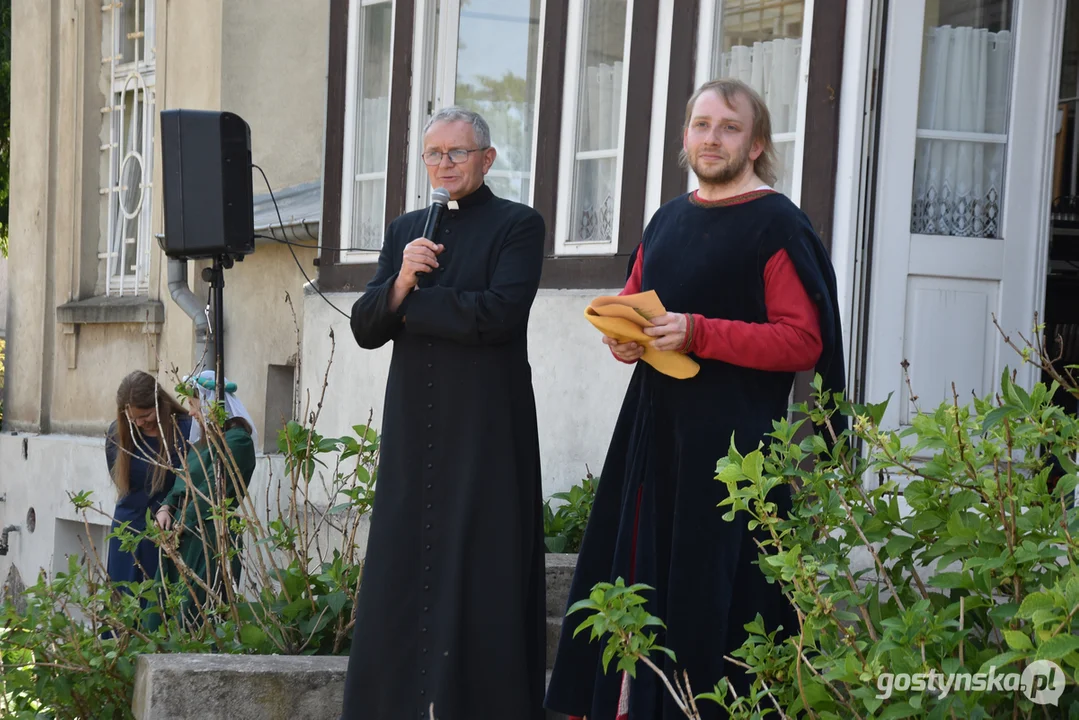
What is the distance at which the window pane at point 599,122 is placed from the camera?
7.41 m

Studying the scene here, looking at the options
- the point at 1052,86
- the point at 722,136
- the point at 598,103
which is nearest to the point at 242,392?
the point at 598,103

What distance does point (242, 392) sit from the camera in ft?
38.5

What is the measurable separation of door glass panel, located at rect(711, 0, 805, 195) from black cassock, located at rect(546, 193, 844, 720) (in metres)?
2.72

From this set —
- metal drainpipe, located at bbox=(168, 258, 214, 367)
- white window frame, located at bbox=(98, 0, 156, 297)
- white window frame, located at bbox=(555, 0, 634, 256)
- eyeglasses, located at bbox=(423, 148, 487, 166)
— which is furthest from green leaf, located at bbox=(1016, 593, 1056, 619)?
white window frame, located at bbox=(98, 0, 156, 297)

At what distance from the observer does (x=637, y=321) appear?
352cm

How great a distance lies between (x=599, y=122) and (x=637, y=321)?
4136mm

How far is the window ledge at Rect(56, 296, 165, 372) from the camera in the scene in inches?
480

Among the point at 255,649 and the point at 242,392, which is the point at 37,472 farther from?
the point at 255,649

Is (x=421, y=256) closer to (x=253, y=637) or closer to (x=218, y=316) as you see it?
(x=253, y=637)

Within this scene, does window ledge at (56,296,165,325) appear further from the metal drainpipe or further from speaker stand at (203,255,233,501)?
speaker stand at (203,255,233,501)

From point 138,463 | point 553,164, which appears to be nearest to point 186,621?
point 138,463

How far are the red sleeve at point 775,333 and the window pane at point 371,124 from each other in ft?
17.9

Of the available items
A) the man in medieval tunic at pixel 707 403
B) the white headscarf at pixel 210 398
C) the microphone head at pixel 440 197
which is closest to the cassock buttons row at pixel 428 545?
the microphone head at pixel 440 197

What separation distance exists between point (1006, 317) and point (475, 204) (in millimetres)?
2561
